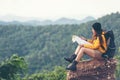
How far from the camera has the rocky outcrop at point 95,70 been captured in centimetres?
1767

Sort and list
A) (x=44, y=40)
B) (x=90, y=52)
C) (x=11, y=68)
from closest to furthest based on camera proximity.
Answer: (x=90, y=52) → (x=11, y=68) → (x=44, y=40)

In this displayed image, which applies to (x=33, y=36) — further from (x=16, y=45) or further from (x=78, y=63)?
(x=78, y=63)

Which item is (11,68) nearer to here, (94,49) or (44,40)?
(94,49)

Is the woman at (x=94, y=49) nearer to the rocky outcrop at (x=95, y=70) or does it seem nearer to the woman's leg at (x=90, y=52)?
the woman's leg at (x=90, y=52)

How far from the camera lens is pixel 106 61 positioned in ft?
58.0

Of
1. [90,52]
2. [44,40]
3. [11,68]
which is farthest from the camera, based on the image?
[44,40]

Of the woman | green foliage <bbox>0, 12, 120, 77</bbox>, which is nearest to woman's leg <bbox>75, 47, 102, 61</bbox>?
the woman

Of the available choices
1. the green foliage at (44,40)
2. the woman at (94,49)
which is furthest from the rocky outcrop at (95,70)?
the green foliage at (44,40)

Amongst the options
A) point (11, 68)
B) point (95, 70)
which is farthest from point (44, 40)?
point (95, 70)

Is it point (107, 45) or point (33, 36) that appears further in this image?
point (33, 36)

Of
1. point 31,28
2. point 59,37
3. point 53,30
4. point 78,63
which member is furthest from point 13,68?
point 31,28

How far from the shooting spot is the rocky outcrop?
17.7m

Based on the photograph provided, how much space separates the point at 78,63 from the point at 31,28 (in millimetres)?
139221

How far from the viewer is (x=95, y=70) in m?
17.7
